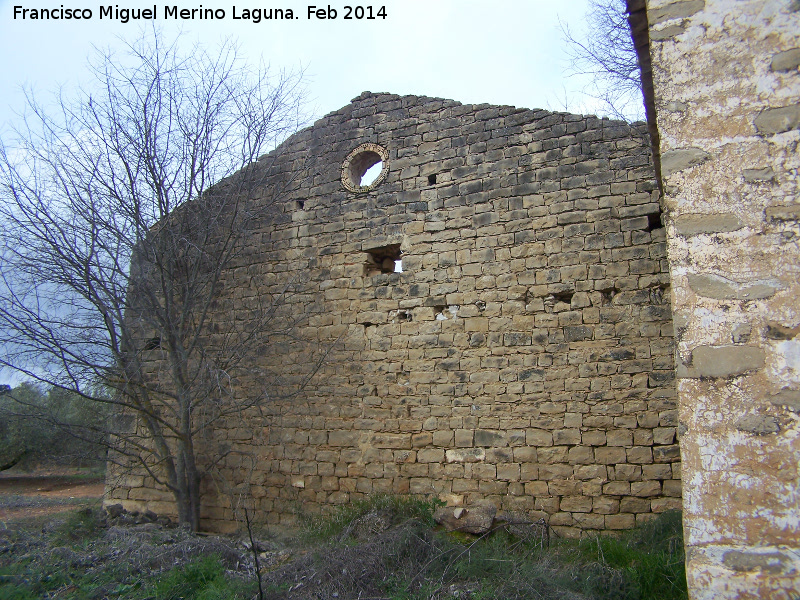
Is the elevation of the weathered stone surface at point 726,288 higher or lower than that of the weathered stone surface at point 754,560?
higher

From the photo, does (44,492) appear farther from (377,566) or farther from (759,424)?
(759,424)

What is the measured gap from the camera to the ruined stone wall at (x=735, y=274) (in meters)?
2.21

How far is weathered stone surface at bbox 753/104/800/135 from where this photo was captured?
2.50 metres

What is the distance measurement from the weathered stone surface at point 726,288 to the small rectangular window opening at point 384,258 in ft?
15.5

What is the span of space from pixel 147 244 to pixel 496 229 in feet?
13.2

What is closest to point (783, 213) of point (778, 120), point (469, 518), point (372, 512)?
point (778, 120)

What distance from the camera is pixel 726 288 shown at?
7.96 feet

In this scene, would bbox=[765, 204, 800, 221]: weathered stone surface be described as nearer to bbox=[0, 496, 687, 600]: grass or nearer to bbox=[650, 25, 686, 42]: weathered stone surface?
bbox=[650, 25, 686, 42]: weathered stone surface

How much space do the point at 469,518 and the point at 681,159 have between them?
397 cm

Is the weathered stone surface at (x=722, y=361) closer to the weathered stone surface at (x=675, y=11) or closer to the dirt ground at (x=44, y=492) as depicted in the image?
the weathered stone surface at (x=675, y=11)

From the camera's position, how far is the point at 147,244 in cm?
683

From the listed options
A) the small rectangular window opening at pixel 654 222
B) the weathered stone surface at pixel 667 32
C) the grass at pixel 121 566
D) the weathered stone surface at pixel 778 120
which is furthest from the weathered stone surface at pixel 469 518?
the weathered stone surface at pixel 667 32

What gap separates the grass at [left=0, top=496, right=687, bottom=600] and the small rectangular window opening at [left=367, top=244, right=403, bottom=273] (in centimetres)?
279

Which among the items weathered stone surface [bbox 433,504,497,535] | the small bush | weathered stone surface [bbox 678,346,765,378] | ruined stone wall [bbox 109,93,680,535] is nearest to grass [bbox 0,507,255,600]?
the small bush
